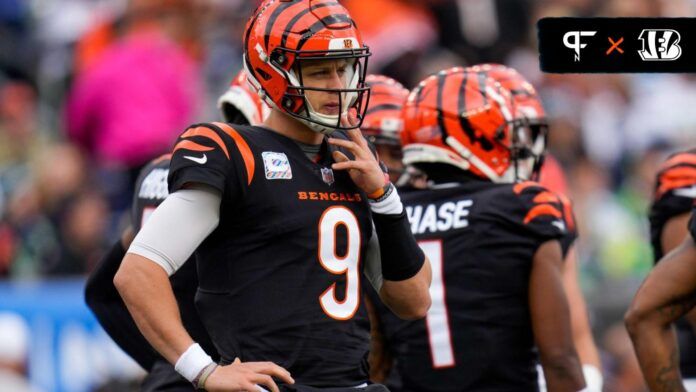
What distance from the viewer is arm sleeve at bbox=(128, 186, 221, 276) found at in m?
4.59

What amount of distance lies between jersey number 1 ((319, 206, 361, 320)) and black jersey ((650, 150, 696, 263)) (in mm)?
1857

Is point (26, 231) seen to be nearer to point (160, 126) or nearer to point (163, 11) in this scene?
point (160, 126)

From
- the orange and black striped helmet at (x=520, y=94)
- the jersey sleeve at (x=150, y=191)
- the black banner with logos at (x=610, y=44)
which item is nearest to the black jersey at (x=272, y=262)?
the black banner with logos at (x=610, y=44)

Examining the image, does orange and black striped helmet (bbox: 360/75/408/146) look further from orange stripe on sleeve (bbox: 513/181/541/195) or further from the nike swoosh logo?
the nike swoosh logo

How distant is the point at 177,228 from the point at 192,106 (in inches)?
296

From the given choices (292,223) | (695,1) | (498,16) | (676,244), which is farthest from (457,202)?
(695,1)

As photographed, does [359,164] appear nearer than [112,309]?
Yes

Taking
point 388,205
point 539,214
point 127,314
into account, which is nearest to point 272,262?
point 388,205

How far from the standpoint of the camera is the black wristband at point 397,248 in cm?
496

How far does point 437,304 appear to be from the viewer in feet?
19.7

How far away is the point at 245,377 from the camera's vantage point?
450 centimetres

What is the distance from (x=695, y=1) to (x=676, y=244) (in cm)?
874

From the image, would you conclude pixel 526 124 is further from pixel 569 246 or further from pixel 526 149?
pixel 569 246

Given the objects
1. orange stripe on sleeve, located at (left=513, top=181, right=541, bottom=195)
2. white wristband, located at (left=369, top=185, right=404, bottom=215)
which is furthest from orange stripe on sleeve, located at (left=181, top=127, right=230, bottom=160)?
orange stripe on sleeve, located at (left=513, top=181, right=541, bottom=195)
